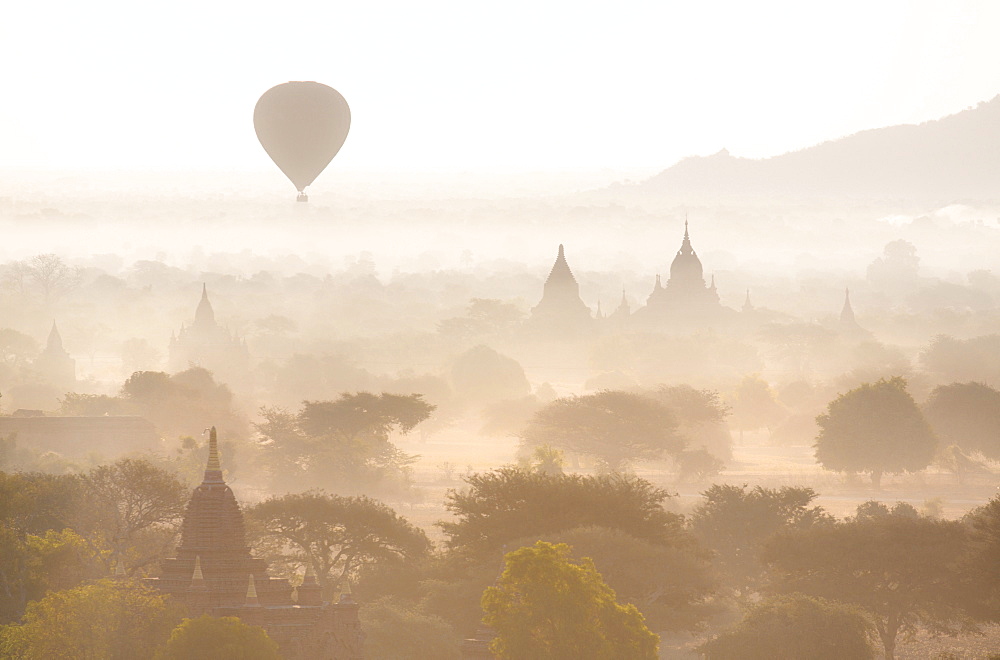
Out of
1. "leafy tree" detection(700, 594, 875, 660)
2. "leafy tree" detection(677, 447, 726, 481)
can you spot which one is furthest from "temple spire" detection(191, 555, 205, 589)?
"leafy tree" detection(677, 447, 726, 481)

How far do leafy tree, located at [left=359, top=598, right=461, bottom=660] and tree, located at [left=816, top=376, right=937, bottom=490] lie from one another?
4046cm

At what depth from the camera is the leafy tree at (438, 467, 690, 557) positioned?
4509cm

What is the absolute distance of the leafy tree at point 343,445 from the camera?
70938 millimetres

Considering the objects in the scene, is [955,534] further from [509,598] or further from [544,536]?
[509,598]

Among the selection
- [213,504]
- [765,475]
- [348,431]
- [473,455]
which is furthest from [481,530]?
[473,455]

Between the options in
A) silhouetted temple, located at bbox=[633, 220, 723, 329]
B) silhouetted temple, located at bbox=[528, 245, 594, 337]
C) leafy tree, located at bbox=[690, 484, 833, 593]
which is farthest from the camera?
silhouetted temple, located at bbox=[633, 220, 723, 329]

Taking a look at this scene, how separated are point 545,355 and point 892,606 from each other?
11118 cm

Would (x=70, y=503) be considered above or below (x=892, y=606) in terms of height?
above

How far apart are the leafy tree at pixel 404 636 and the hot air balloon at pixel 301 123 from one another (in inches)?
2521

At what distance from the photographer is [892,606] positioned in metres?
44.2

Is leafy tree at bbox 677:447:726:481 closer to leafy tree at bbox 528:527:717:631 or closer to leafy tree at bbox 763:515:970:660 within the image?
leafy tree at bbox 763:515:970:660

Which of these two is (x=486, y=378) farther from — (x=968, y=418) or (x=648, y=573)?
(x=648, y=573)

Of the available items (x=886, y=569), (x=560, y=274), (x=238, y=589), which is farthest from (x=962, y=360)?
(x=238, y=589)

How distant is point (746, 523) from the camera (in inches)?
2025
